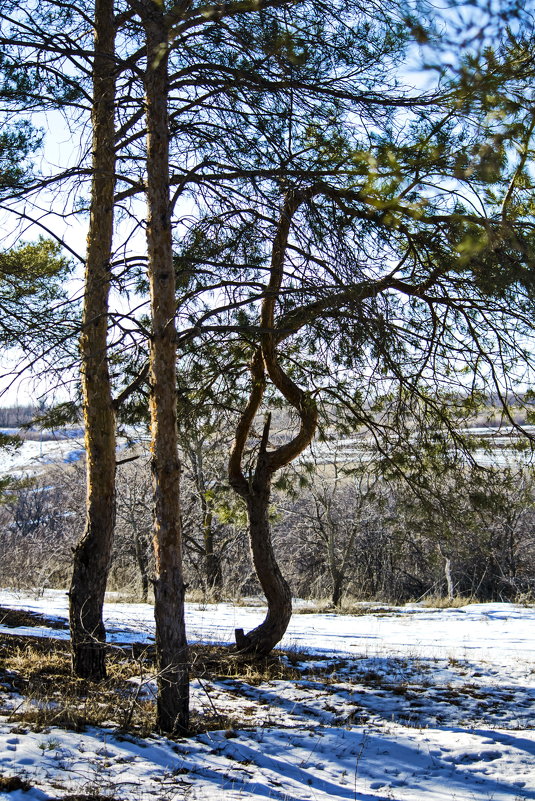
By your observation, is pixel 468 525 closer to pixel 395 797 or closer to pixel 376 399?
pixel 376 399

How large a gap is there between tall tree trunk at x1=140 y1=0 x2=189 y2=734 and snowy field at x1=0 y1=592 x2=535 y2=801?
31 centimetres

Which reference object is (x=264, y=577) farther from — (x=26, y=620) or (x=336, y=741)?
(x=26, y=620)

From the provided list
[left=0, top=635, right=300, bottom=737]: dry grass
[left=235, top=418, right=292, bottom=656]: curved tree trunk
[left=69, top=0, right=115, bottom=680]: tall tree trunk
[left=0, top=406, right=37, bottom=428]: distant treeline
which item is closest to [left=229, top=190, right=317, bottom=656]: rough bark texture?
[left=235, top=418, right=292, bottom=656]: curved tree trunk

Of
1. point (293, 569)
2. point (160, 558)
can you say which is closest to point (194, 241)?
point (160, 558)

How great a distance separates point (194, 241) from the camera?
7.11 metres

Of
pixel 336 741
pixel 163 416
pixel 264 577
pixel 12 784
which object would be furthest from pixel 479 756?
pixel 163 416

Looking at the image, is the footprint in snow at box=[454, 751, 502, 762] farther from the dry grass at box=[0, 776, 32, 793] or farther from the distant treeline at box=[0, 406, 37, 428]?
the distant treeline at box=[0, 406, 37, 428]

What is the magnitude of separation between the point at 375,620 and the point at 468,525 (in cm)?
546

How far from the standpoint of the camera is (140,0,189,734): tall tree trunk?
5.11 m

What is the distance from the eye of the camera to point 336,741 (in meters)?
5.27

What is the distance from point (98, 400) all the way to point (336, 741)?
3.65 meters

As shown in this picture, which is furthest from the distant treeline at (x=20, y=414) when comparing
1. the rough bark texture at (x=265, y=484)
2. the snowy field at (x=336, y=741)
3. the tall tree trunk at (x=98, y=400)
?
the snowy field at (x=336, y=741)

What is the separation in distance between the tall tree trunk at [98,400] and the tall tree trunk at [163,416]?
1.12 m

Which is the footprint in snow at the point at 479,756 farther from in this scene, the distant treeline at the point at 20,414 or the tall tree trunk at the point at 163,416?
the distant treeline at the point at 20,414
